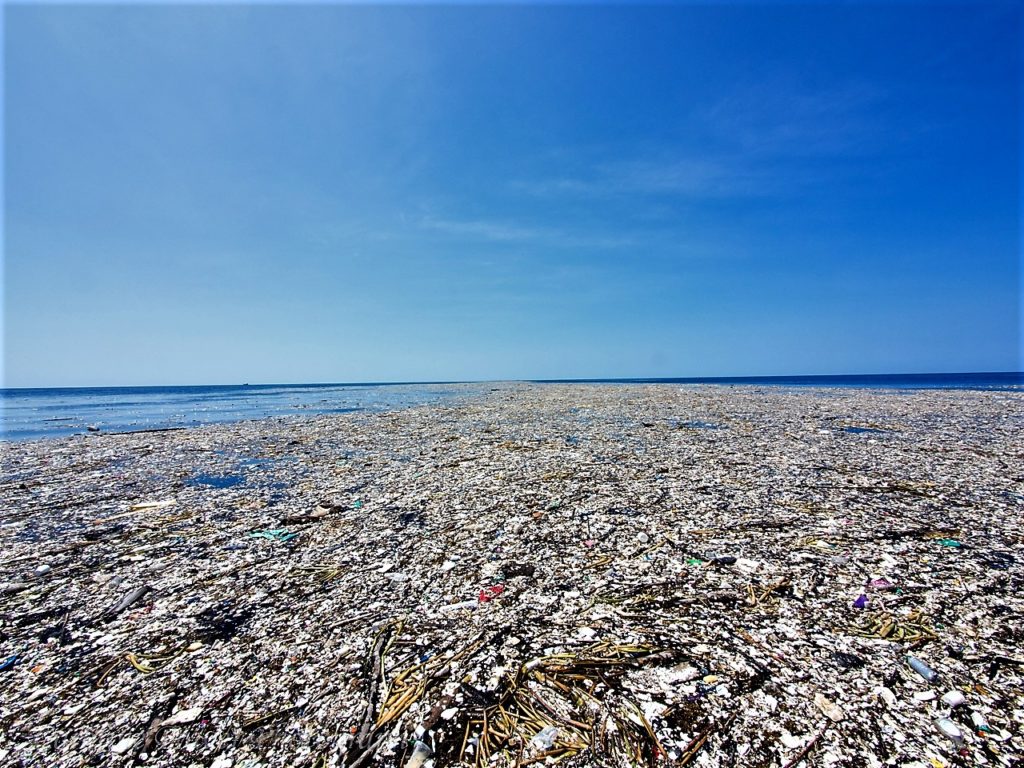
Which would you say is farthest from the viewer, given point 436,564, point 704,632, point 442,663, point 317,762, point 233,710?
point 436,564

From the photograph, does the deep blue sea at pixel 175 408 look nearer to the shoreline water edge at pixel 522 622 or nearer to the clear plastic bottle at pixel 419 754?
the shoreline water edge at pixel 522 622

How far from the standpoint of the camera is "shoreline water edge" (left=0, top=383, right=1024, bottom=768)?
106 inches

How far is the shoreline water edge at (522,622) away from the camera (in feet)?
8.81

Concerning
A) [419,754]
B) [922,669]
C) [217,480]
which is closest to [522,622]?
[419,754]

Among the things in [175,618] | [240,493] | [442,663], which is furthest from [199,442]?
[442,663]

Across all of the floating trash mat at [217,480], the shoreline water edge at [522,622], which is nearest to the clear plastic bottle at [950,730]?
the shoreline water edge at [522,622]

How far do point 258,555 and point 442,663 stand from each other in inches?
139

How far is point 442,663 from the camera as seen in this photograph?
3371mm

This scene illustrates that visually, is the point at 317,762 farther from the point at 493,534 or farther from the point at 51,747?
the point at 493,534

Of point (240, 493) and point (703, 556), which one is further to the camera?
point (240, 493)

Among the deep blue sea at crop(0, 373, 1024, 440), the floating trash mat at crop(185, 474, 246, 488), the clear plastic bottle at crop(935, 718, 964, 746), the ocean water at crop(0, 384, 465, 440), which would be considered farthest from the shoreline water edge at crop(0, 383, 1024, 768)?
the deep blue sea at crop(0, 373, 1024, 440)

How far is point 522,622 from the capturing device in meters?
3.89

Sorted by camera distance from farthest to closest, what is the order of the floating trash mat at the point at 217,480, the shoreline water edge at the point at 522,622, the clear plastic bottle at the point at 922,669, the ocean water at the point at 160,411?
the ocean water at the point at 160,411 < the floating trash mat at the point at 217,480 < the clear plastic bottle at the point at 922,669 < the shoreline water edge at the point at 522,622

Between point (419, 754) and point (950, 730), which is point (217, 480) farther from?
point (950, 730)
